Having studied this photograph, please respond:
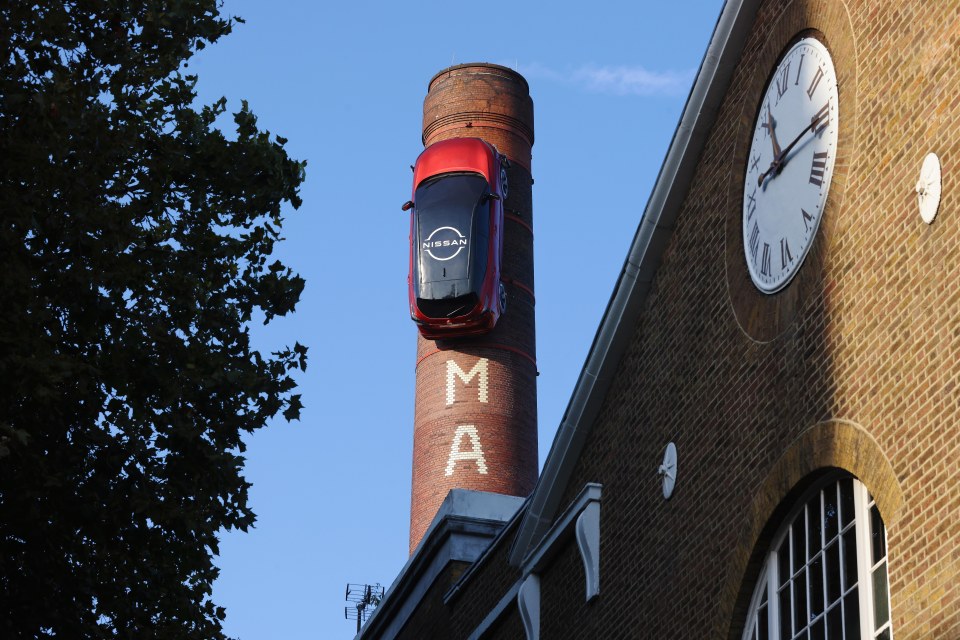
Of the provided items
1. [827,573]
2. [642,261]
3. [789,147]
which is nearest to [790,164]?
[789,147]

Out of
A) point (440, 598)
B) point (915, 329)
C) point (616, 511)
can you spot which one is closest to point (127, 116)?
point (616, 511)

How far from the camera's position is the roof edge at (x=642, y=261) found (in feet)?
44.1

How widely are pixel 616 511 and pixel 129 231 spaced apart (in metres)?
5.32

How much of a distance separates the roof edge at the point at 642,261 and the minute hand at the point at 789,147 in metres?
1.45

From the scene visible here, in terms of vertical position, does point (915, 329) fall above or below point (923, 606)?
above

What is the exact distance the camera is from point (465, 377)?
127 feet

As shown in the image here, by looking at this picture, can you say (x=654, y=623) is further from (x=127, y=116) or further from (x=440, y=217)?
(x=440, y=217)

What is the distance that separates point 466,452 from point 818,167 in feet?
88.5

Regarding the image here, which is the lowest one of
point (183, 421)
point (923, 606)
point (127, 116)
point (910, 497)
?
point (923, 606)

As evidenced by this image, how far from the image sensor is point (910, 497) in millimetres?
9320

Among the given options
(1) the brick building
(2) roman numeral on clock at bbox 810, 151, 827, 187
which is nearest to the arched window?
(1) the brick building

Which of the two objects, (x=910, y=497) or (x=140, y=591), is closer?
(x=910, y=497)

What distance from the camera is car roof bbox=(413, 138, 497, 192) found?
39.4 metres

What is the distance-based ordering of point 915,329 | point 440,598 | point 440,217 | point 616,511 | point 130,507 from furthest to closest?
point 440,217, point 440,598, point 616,511, point 130,507, point 915,329
